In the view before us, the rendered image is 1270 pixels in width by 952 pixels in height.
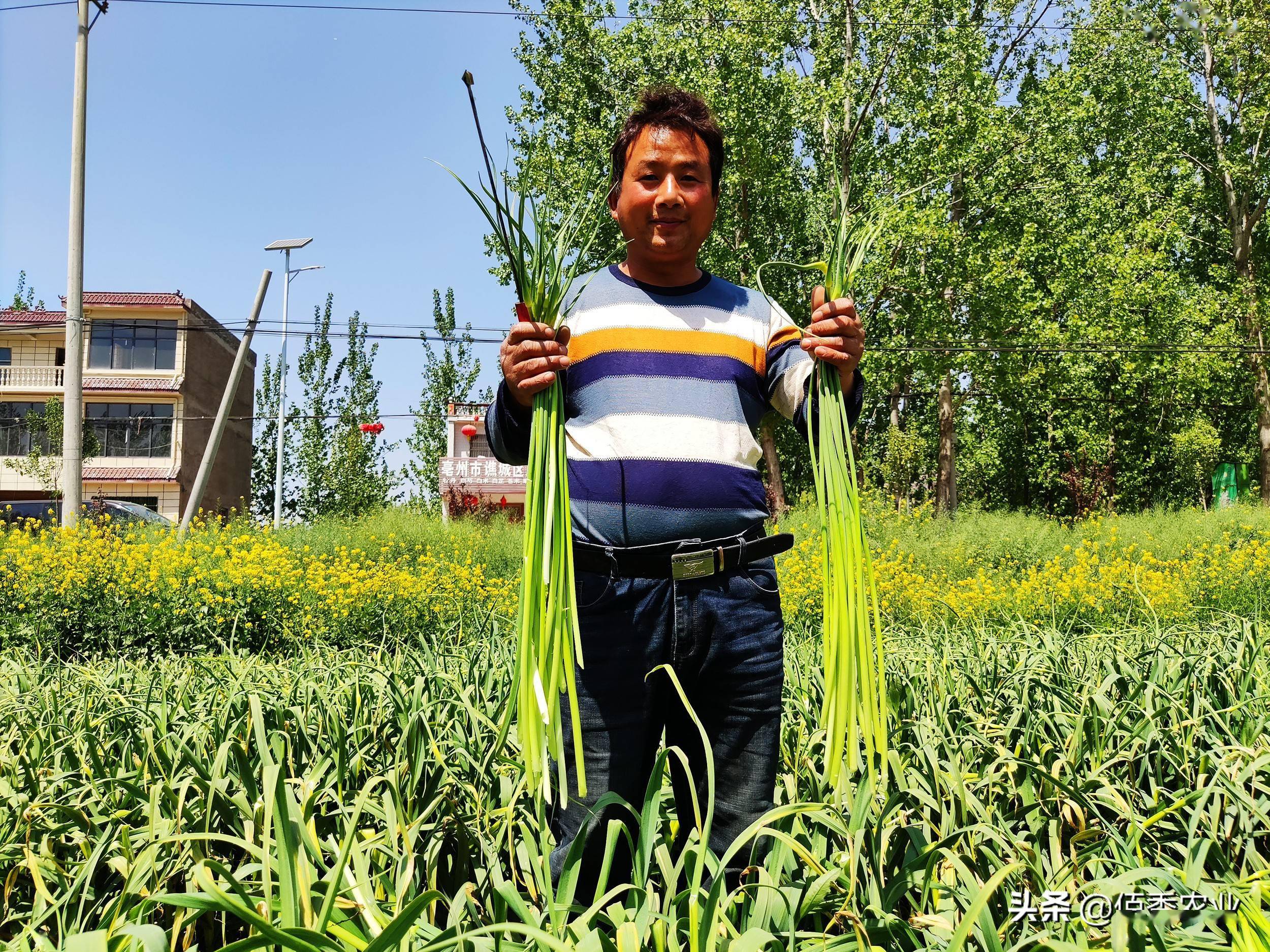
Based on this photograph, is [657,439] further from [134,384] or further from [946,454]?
[134,384]

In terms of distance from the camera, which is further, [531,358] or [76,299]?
[76,299]

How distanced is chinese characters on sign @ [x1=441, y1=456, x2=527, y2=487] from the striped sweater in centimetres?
2196

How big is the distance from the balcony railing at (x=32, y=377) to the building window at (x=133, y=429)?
4.80 ft

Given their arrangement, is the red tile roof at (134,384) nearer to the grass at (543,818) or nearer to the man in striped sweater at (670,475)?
the grass at (543,818)

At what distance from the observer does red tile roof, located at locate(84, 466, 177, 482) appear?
29547mm

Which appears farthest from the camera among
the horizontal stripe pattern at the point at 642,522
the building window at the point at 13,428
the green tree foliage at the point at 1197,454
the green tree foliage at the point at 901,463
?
the building window at the point at 13,428

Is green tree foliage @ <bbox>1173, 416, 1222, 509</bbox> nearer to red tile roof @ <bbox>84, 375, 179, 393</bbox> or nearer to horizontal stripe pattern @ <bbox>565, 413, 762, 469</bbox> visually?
horizontal stripe pattern @ <bbox>565, 413, 762, 469</bbox>

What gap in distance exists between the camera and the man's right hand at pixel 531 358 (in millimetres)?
1371

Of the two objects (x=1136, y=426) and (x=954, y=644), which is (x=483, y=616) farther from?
(x=1136, y=426)

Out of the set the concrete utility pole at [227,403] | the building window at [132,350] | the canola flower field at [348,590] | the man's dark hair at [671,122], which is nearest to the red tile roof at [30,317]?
the building window at [132,350]

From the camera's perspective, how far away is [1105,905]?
3.97ft

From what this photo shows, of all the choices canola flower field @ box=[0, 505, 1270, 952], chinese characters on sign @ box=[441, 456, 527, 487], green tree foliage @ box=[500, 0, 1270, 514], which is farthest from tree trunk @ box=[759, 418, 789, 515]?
canola flower field @ box=[0, 505, 1270, 952]

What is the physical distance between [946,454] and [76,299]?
15229mm

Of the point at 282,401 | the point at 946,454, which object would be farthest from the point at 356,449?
the point at 946,454
